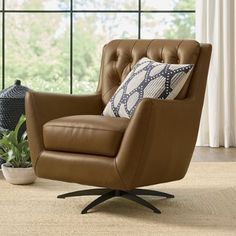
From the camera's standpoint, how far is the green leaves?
399 cm

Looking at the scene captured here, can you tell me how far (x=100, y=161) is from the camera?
316 centimetres

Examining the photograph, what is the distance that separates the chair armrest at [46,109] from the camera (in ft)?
11.3

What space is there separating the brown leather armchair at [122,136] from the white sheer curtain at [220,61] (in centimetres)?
209

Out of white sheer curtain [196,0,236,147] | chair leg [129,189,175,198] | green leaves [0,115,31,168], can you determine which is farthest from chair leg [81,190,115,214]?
white sheer curtain [196,0,236,147]

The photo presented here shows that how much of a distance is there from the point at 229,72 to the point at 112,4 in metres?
2.71

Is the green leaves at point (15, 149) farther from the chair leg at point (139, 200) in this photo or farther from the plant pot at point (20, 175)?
the chair leg at point (139, 200)

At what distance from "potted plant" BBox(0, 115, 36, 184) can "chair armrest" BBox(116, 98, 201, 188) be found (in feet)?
3.36

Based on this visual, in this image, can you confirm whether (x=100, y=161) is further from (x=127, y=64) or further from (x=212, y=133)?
(x=212, y=133)

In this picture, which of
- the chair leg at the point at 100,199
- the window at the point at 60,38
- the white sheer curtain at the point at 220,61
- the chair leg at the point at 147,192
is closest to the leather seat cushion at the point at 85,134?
the chair leg at the point at 100,199

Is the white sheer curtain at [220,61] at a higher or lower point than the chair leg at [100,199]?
higher

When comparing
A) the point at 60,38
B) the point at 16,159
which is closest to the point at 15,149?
the point at 16,159

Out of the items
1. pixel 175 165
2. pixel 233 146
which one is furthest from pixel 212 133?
pixel 175 165

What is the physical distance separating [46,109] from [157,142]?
71cm

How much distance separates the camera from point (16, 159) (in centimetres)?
401
